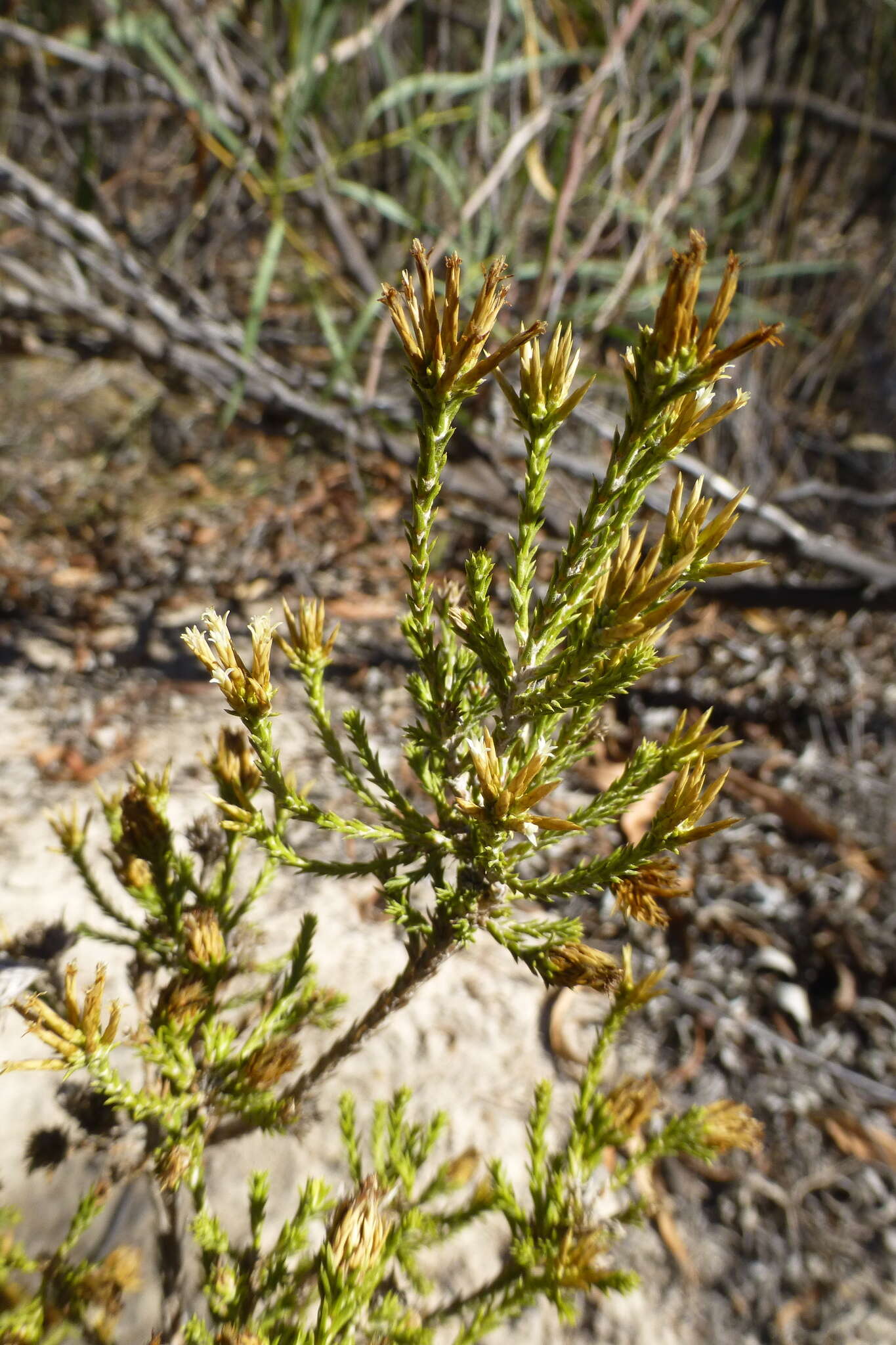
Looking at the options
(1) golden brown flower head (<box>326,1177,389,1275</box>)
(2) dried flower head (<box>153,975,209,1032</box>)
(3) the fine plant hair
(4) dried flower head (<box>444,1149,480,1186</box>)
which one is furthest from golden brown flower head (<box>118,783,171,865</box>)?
(4) dried flower head (<box>444,1149,480,1186</box>)

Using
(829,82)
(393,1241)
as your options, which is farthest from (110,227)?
(393,1241)

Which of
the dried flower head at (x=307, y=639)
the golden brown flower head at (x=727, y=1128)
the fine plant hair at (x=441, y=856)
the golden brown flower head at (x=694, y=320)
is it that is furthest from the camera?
the golden brown flower head at (x=727, y=1128)

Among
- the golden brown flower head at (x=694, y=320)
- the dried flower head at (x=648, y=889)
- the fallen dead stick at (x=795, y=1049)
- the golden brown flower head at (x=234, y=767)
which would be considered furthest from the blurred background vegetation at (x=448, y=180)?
the dried flower head at (x=648, y=889)

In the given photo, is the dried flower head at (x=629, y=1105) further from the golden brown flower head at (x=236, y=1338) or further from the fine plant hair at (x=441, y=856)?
the golden brown flower head at (x=236, y=1338)

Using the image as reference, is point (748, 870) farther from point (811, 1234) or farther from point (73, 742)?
point (73, 742)

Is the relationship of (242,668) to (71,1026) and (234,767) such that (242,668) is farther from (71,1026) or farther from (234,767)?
(71,1026)

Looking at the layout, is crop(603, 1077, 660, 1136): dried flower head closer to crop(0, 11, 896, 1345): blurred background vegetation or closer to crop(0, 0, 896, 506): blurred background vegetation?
crop(0, 11, 896, 1345): blurred background vegetation
